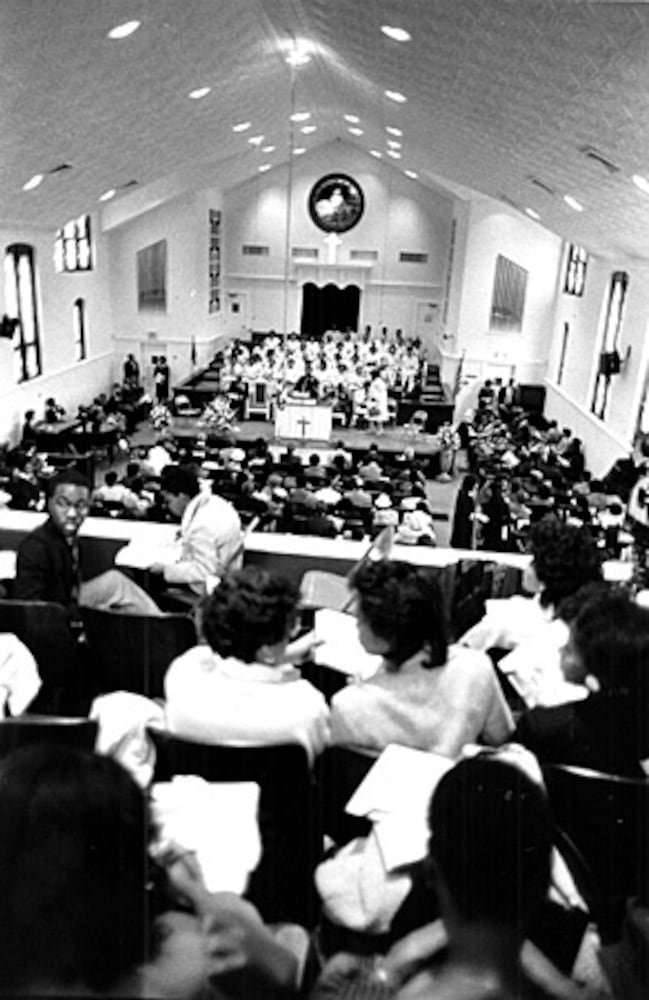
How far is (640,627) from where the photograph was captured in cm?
192

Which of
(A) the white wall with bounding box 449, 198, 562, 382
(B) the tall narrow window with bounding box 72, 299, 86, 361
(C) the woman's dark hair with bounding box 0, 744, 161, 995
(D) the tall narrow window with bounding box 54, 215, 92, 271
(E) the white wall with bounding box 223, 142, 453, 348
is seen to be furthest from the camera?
Answer: (E) the white wall with bounding box 223, 142, 453, 348

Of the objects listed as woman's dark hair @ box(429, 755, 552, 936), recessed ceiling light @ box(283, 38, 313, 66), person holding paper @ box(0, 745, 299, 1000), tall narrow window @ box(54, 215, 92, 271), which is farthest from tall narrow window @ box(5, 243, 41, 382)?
woman's dark hair @ box(429, 755, 552, 936)

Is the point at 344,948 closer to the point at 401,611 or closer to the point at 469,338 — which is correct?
the point at 401,611

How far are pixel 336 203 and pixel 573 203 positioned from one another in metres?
12.5

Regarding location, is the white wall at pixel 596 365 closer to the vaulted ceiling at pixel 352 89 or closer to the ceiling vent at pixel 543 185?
the vaulted ceiling at pixel 352 89

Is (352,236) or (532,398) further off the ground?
(352,236)

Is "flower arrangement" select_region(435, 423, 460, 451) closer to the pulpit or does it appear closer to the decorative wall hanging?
the pulpit

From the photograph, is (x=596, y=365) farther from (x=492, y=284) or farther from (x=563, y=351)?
(x=492, y=284)

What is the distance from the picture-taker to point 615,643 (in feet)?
6.26

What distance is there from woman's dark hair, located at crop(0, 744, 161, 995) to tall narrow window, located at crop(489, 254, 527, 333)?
62.6 ft

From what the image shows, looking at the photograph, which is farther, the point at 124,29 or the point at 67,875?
the point at 124,29

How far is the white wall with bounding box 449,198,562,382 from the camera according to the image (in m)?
18.5

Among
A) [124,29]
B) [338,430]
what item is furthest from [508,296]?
[124,29]

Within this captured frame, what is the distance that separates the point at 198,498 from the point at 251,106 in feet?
33.3
